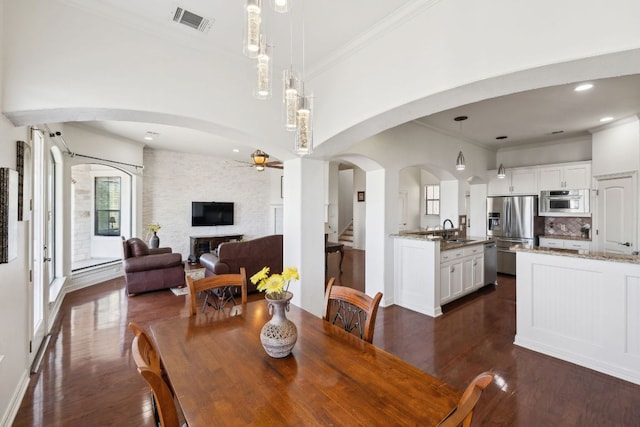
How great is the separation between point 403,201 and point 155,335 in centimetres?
935

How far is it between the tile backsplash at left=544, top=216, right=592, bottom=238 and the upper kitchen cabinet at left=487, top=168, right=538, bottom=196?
32.6 inches

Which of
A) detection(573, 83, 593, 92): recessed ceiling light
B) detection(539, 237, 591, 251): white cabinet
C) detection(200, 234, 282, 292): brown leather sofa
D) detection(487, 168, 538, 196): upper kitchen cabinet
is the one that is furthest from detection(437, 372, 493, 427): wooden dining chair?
detection(487, 168, 538, 196): upper kitchen cabinet

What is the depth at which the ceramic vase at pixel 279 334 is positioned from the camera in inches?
54.3

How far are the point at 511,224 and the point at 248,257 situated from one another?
5.44 meters

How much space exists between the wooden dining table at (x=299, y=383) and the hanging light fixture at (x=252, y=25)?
1581mm

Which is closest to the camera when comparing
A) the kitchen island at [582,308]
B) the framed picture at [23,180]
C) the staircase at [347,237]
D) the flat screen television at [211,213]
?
the framed picture at [23,180]

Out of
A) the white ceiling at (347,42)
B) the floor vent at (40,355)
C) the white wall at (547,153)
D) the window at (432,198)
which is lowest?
the floor vent at (40,355)

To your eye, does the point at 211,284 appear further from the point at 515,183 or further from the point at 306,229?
the point at 515,183

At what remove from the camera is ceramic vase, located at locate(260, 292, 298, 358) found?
4.52 ft

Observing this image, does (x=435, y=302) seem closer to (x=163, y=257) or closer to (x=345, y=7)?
(x=345, y=7)

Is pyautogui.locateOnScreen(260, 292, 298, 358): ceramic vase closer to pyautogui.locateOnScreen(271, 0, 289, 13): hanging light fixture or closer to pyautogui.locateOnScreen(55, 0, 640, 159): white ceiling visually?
pyautogui.locateOnScreen(271, 0, 289, 13): hanging light fixture

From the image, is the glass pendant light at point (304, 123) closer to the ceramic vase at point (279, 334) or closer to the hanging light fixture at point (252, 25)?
the hanging light fixture at point (252, 25)

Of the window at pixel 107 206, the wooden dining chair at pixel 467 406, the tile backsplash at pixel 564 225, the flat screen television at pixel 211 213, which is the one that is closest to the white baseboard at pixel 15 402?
the wooden dining chair at pixel 467 406

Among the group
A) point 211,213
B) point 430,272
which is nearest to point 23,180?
point 430,272
